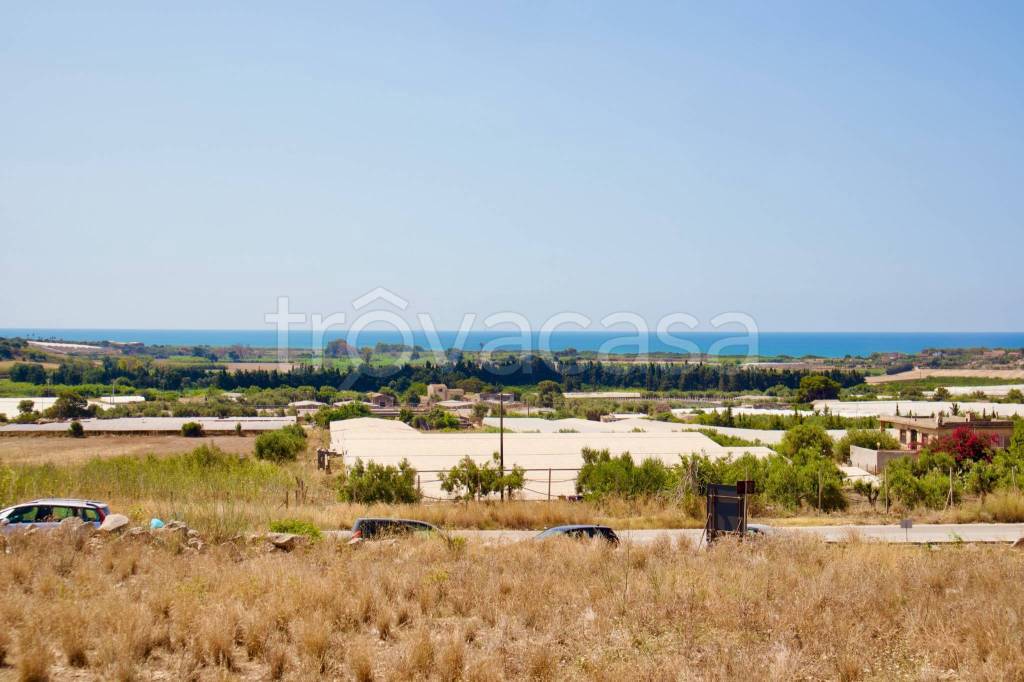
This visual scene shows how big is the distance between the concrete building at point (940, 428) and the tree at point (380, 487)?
2473cm

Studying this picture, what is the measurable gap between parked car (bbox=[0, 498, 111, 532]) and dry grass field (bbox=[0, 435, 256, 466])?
3151 cm

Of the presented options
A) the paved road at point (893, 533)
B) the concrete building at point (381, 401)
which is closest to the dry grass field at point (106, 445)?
the concrete building at point (381, 401)

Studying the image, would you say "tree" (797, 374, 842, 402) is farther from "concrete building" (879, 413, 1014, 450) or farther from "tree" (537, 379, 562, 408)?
"concrete building" (879, 413, 1014, 450)

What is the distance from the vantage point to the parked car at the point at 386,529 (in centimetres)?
1594

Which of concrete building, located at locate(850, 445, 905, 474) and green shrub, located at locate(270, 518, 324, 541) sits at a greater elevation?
green shrub, located at locate(270, 518, 324, 541)

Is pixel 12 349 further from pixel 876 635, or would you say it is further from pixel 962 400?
pixel 876 635

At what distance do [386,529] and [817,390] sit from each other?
3609 inches

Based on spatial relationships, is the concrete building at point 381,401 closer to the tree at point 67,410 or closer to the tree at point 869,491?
the tree at point 67,410

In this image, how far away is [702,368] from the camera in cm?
14700

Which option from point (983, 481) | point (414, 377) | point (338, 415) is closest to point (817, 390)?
point (414, 377)

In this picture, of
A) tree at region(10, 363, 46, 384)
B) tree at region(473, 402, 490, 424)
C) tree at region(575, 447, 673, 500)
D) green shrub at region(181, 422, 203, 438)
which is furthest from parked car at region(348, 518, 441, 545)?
tree at region(10, 363, 46, 384)

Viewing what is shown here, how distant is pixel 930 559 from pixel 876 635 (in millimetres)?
3958

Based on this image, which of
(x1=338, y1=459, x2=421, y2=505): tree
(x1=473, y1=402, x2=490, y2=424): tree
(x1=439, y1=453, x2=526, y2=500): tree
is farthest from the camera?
(x1=473, y1=402, x2=490, y2=424): tree

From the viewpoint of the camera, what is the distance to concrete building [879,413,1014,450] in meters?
38.2
